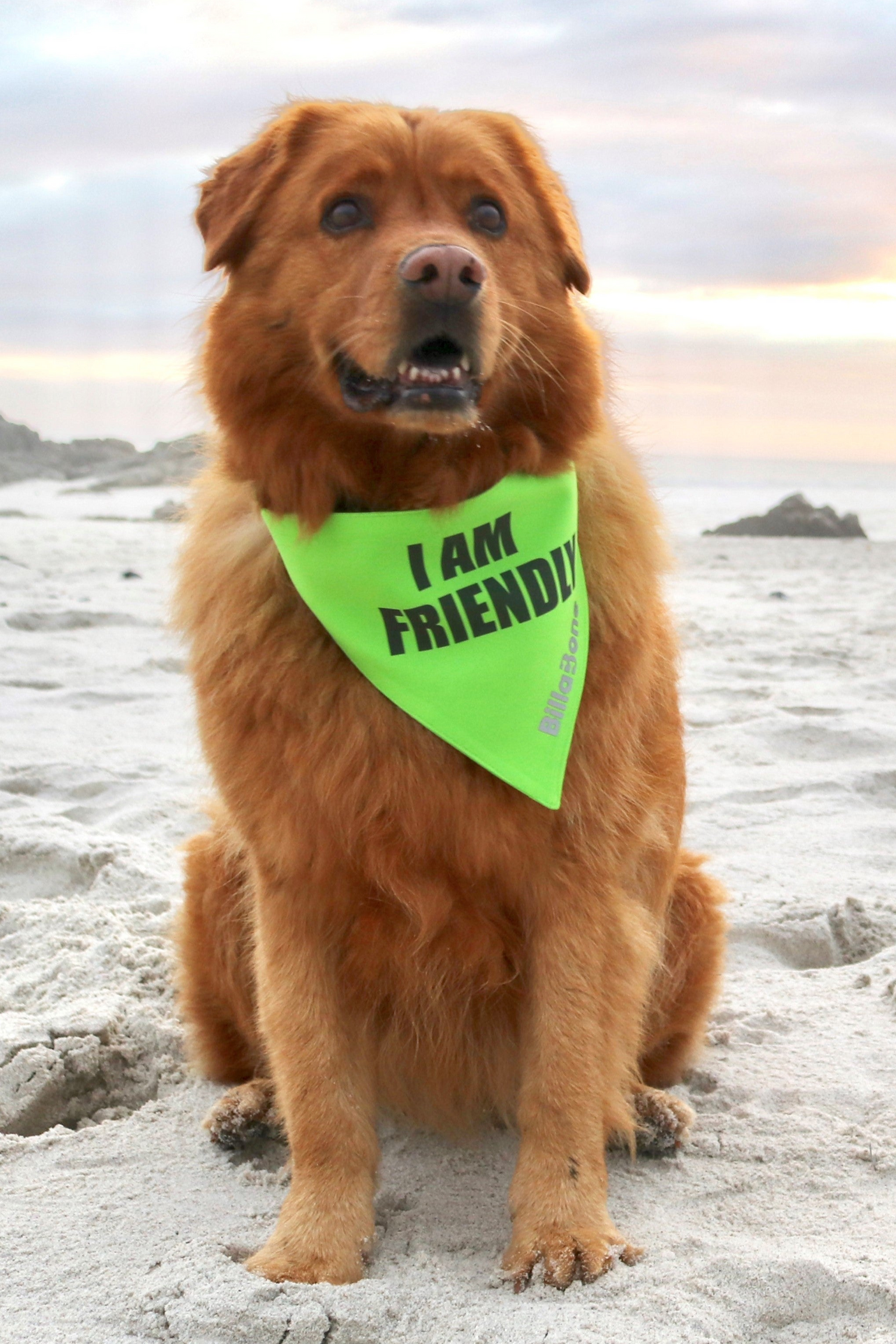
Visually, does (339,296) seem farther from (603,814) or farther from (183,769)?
(183,769)

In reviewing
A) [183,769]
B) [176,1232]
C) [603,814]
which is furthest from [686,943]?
[183,769]

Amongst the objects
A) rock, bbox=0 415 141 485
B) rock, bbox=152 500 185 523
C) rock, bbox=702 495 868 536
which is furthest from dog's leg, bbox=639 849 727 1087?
rock, bbox=0 415 141 485

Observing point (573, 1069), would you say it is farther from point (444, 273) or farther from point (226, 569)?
point (444, 273)

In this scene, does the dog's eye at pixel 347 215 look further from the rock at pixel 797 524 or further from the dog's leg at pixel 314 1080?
the rock at pixel 797 524

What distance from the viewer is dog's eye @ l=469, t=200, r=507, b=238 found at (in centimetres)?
269

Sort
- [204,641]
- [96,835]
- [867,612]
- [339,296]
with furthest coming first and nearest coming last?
[867,612], [96,835], [204,641], [339,296]

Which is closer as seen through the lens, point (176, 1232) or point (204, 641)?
point (176, 1232)

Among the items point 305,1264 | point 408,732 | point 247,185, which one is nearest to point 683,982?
point 408,732

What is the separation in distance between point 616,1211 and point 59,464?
919 inches

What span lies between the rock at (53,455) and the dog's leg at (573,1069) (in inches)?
834

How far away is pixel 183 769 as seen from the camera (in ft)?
17.4

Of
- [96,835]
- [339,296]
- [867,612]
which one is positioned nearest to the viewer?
[339,296]

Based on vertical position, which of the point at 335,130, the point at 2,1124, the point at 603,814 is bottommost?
the point at 2,1124

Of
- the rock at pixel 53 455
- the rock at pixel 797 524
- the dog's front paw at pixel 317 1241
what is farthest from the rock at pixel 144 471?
the dog's front paw at pixel 317 1241
